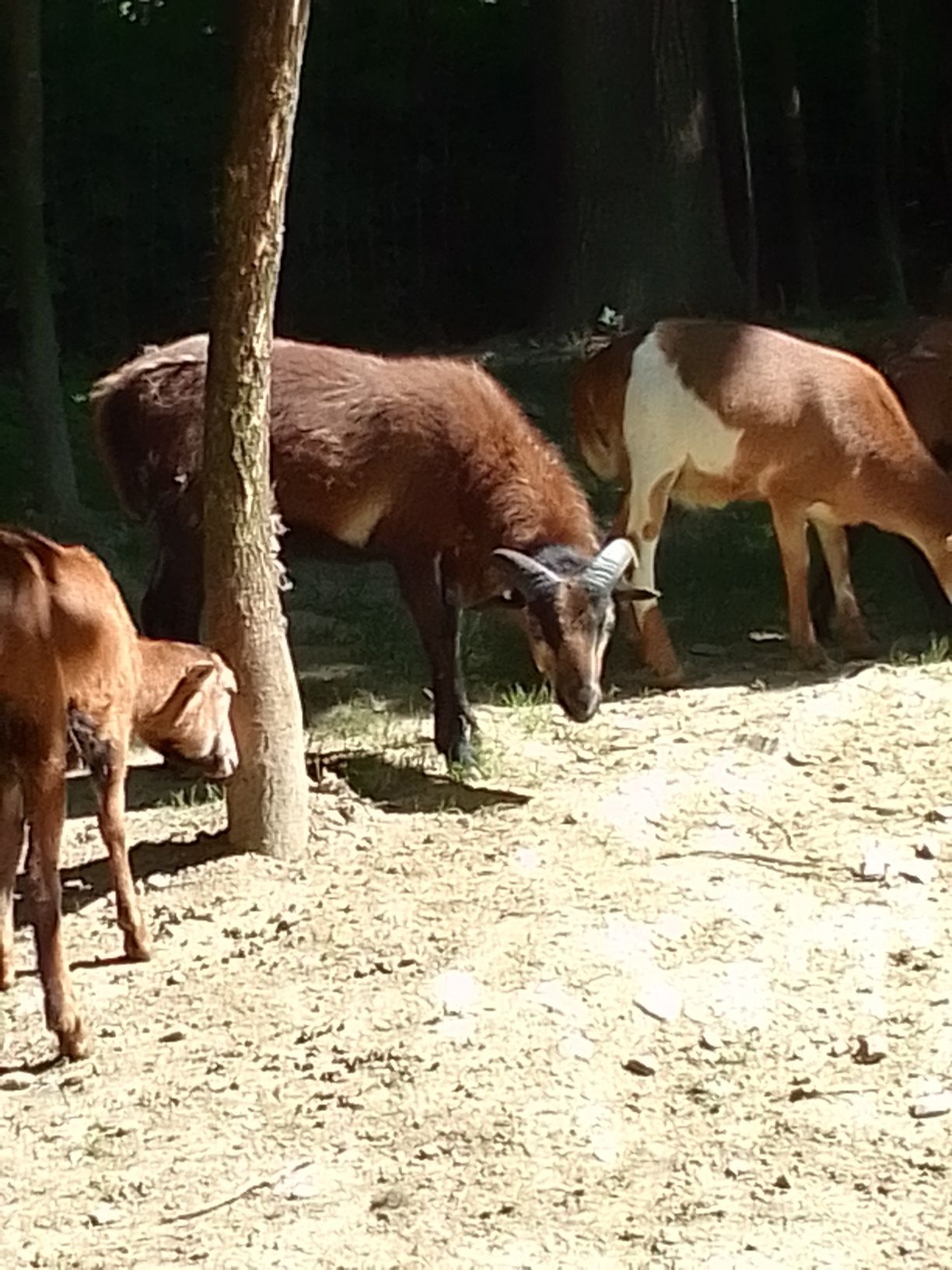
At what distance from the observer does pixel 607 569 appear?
303 inches

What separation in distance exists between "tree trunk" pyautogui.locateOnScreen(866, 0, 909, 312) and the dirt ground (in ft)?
28.4

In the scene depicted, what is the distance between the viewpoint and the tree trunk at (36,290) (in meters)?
10.4

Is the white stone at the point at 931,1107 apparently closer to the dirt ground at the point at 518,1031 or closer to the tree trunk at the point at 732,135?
the dirt ground at the point at 518,1031

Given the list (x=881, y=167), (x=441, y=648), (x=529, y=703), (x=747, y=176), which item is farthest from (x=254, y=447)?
(x=881, y=167)

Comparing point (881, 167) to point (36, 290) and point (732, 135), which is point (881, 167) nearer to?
point (732, 135)

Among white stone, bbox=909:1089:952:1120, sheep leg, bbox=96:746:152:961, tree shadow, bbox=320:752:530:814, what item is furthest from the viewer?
tree shadow, bbox=320:752:530:814

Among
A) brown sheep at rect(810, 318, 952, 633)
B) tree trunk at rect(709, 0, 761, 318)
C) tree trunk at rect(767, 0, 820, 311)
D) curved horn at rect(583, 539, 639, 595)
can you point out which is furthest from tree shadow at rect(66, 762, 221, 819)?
tree trunk at rect(767, 0, 820, 311)

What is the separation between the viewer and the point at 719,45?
48.9ft

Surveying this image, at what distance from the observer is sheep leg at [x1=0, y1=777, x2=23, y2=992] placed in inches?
236

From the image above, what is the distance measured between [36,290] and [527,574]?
442 cm

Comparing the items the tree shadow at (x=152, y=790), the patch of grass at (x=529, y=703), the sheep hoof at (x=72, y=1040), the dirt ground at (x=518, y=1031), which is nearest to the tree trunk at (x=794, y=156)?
the patch of grass at (x=529, y=703)

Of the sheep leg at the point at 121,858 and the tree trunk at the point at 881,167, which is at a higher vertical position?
the tree trunk at the point at 881,167

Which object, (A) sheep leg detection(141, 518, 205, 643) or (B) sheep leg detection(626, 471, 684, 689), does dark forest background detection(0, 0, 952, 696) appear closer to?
(B) sheep leg detection(626, 471, 684, 689)

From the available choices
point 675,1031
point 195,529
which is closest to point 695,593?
point 195,529
